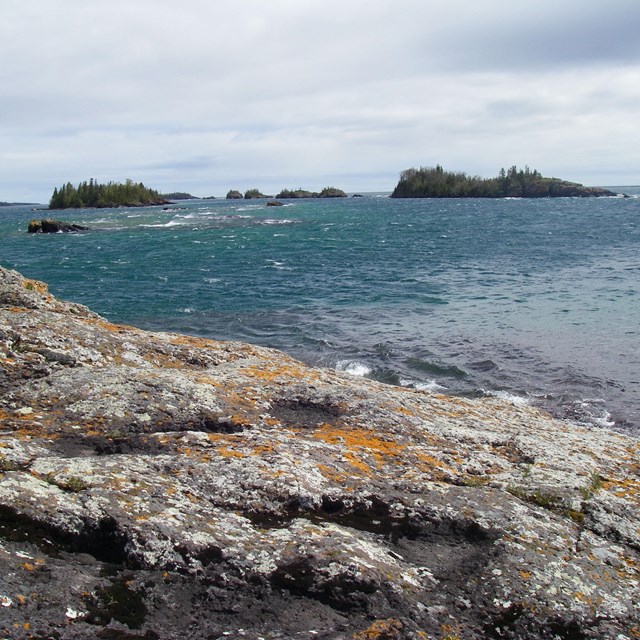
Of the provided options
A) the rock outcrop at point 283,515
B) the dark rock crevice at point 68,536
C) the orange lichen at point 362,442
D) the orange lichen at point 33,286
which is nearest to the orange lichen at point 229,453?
the rock outcrop at point 283,515

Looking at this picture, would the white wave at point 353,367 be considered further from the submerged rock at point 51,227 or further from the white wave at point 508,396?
the submerged rock at point 51,227

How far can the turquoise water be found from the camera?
1900 cm

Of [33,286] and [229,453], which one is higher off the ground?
[33,286]

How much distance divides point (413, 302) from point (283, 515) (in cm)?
2679

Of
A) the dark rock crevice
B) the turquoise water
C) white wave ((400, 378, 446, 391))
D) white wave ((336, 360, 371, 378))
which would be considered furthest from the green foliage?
white wave ((336, 360, 371, 378))

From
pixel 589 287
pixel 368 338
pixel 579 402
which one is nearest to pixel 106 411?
pixel 579 402

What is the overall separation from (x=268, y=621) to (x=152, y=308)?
27.2 metres

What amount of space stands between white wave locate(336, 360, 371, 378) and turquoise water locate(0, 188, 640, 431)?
0.07m

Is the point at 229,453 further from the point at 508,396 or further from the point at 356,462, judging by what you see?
the point at 508,396

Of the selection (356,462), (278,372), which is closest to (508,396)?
(278,372)

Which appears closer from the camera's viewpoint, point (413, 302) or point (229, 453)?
point (229, 453)

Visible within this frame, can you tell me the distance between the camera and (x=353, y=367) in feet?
64.7

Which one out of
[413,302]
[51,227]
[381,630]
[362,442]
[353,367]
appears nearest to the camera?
[381,630]

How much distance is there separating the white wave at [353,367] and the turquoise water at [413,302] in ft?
0.23
